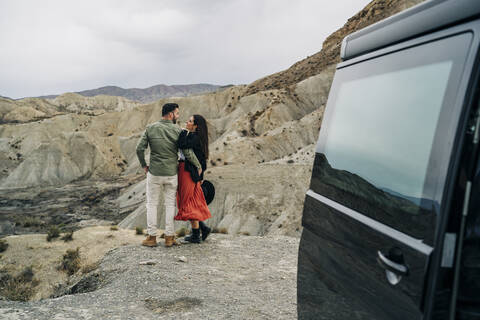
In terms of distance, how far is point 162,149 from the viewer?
6688 mm

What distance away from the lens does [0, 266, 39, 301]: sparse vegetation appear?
698 cm

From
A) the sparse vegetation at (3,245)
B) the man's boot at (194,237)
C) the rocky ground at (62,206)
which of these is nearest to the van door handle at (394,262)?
the man's boot at (194,237)

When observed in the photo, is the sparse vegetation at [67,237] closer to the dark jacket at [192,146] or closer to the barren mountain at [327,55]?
the dark jacket at [192,146]

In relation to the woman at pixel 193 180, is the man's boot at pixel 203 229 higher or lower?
lower

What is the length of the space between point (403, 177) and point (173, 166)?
5.62 meters

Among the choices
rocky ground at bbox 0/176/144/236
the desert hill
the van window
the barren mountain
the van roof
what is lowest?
rocky ground at bbox 0/176/144/236

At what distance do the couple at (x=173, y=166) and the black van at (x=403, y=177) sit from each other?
15.7 feet

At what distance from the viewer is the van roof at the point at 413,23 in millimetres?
1329

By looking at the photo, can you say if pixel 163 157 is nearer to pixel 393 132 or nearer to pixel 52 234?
pixel 52 234

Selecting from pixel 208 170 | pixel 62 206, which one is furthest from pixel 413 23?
pixel 62 206

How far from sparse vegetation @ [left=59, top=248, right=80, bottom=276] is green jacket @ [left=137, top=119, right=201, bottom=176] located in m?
3.22

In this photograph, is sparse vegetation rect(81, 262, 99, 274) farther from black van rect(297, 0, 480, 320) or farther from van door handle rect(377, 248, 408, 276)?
van door handle rect(377, 248, 408, 276)

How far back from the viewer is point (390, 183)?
160 centimetres

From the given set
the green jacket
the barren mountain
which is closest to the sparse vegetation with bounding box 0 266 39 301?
the green jacket
